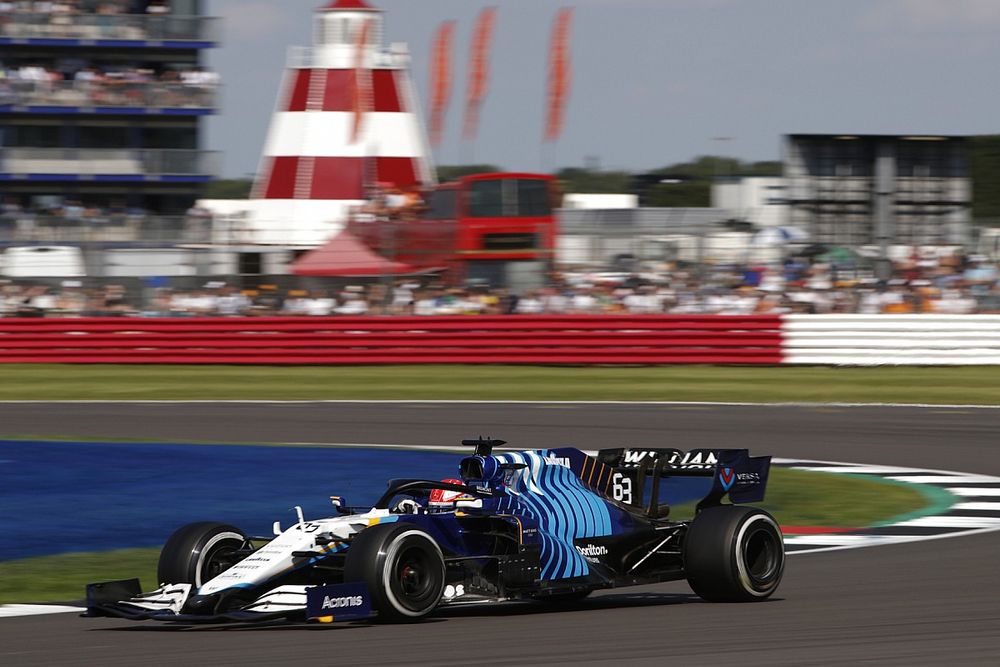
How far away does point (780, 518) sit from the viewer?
1126 cm

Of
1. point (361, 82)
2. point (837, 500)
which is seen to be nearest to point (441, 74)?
point (361, 82)

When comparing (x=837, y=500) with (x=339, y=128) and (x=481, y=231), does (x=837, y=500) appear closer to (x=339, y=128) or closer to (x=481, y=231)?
(x=481, y=231)

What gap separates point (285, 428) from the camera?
17812mm

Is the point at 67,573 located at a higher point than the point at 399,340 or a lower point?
higher

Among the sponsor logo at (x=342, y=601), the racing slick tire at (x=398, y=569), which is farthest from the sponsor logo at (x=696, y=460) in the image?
the sponsor logo at (x=342, y=601)

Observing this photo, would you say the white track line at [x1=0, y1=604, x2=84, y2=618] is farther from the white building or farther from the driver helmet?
the white building

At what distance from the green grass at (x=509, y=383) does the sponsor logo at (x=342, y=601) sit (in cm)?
1507

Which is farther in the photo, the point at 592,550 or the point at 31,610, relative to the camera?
the point at 31,610

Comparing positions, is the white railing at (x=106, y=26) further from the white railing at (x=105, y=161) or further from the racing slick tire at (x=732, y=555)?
the racing slick tire at (x=732, y=555)

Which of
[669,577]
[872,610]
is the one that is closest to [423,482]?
[669,577]

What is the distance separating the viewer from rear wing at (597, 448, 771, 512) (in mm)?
7707

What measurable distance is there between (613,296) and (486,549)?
63.7ft

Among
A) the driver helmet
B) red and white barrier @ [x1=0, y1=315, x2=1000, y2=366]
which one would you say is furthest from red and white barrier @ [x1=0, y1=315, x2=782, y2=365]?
the driver helmet

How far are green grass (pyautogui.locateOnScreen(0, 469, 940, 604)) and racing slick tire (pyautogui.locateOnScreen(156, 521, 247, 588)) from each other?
1.34 m
